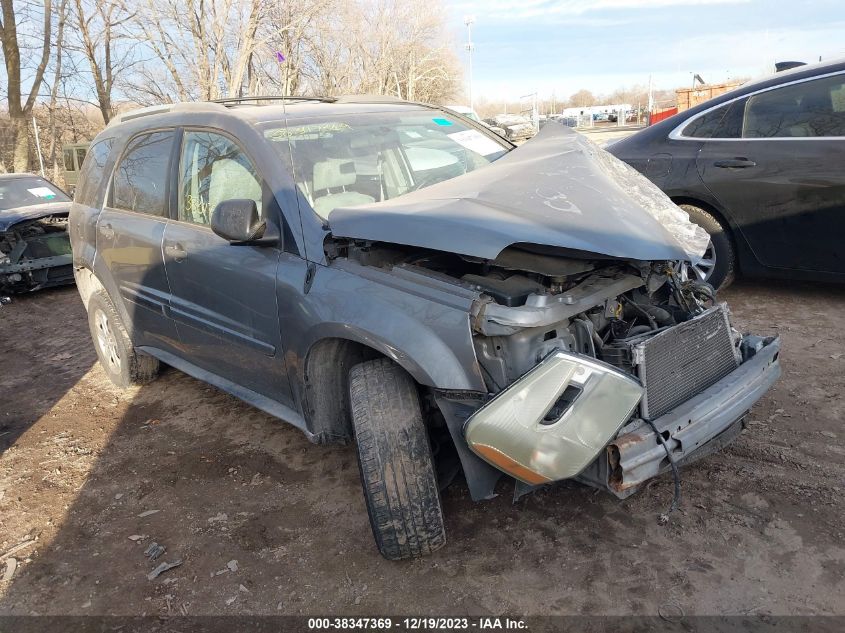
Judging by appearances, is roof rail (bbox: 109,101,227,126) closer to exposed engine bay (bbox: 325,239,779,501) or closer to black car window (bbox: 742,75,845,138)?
exposed engine bay (bbox: 325,239,779,501)

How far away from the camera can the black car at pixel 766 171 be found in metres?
4.32

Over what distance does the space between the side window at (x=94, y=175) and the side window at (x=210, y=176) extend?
117cm

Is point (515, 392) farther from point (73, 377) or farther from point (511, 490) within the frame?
point (73, 377)

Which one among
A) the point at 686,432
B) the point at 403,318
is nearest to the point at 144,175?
the point at 403,318

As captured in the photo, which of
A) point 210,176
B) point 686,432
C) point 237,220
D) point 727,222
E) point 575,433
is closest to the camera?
point 575,433

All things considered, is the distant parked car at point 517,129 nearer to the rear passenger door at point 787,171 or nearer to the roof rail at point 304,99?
the roof rail at point 304,99

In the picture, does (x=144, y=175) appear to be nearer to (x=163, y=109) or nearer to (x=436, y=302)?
(x=163, y=109)

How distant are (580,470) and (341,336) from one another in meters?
1.07

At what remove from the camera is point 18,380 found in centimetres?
511

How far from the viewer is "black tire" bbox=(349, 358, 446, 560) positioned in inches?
95.7

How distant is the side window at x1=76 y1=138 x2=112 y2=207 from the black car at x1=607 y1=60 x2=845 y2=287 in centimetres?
393

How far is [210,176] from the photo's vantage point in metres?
3.41

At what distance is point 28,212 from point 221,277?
5785 millimetres

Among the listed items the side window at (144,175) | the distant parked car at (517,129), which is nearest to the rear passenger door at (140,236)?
the side window at (144,175)
